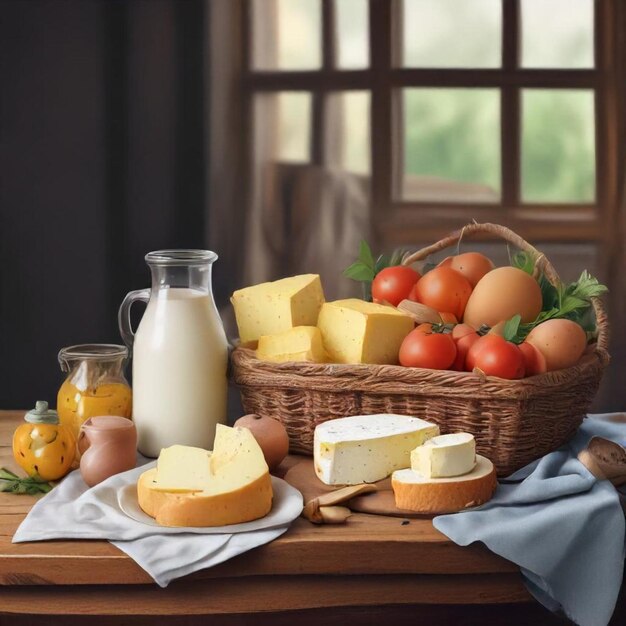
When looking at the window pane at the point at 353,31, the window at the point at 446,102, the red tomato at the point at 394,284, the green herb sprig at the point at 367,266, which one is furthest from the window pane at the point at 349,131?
the red tomato at the point at 394,284

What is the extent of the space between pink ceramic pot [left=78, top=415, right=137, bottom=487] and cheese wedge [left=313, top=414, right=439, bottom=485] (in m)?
0.25

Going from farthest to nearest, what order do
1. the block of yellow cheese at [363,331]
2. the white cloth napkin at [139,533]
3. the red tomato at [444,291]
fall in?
the red tomato at [444,291] < the block of yellow cheese at [363,331] < the white cloth napkin at [139,533]

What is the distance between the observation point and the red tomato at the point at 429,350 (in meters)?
1.37

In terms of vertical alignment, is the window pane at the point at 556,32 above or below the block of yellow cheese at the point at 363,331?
above

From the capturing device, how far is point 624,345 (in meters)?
3.26

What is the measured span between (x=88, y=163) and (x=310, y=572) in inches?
87.0

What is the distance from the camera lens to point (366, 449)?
129 cm

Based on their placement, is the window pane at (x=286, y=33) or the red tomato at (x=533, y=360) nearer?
the red tomato at (x=533, y=360)

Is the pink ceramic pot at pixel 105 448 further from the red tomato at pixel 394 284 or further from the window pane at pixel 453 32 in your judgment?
the window pane at pixel 453 32

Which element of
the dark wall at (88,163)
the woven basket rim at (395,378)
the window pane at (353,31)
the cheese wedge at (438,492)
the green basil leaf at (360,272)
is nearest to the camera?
the cheese wedge at (438,492)

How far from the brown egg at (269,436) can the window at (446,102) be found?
1.93 metres

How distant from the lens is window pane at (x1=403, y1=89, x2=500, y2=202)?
3.25 metres

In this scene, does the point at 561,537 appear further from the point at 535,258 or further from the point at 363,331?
the point at 535,258

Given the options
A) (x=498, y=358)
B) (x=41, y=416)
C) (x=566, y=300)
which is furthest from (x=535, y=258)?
(x=41, y=416)
